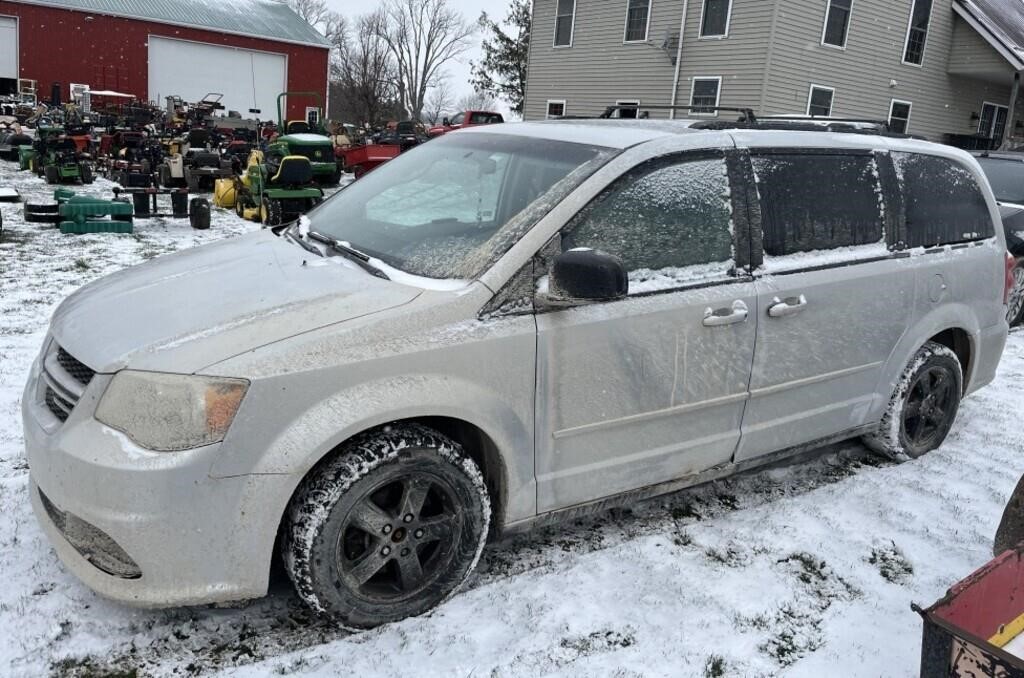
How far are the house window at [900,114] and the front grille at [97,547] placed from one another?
72.2ft

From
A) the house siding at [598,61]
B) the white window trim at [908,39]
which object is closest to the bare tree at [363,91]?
the house siding at [598,61]

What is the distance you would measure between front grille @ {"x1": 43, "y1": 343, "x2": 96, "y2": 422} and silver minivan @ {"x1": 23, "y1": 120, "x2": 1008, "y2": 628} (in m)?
0.01

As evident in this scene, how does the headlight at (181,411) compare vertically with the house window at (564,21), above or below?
below

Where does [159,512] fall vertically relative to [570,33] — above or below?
below

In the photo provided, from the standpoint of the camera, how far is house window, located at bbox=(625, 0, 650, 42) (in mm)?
20500

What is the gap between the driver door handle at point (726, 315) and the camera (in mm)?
3107

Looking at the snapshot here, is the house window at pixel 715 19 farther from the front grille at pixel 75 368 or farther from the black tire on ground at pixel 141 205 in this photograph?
the front grille at pixel 75 368

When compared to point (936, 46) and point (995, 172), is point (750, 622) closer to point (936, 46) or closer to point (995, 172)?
point (995, 172)

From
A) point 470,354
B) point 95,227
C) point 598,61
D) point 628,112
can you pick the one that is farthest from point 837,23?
point 470,354

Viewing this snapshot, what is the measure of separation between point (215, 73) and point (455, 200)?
3647 centimetres

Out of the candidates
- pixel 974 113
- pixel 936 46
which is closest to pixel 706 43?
pixel 936 46

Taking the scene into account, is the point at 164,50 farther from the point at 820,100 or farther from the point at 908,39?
the point at 908,39

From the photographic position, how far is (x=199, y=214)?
10625mm

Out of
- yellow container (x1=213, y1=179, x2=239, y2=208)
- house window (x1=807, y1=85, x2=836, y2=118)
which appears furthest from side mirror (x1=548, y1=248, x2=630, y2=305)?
house window (x1=807, y1=85, x2=836, y2=118)
